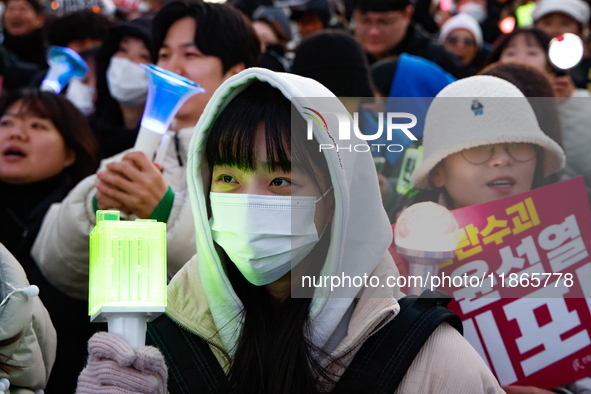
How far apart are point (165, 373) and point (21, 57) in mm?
6291

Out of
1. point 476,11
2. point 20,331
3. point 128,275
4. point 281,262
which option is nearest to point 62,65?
point 20,331

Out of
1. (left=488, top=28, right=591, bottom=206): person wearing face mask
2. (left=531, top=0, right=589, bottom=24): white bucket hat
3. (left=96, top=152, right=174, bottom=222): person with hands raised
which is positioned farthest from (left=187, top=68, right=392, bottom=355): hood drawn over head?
(left=531, top=0, right=589, bottom=24): white bucket hat

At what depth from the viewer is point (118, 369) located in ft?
4.87

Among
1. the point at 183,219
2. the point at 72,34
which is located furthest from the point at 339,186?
the point at 72,34

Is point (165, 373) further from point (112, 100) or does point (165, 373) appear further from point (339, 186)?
point (112, 100)

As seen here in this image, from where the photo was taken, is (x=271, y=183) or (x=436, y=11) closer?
(x=271, y=183)

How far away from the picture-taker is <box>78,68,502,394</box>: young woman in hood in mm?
1824

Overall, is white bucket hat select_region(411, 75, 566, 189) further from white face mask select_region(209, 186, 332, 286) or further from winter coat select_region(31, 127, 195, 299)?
winter coat select_region(31, 127, 195, 299)

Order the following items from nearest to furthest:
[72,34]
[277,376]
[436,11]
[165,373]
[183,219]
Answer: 1. [165,373]
2. [277,376]
3. [183,219]
4. [72,34]
5. [436,11]

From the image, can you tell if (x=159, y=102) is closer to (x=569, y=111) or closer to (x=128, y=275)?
(x=128, y=275)

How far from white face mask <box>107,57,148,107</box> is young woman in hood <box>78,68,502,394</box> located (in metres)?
2.36

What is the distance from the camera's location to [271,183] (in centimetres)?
190

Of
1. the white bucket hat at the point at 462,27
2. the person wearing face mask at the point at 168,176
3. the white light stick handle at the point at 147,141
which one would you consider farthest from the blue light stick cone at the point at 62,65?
the white bucket hat at the point at 462,27

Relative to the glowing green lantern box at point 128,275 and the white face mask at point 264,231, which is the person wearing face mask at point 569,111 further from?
Answer: the glowing green lantern box at point 128,275
